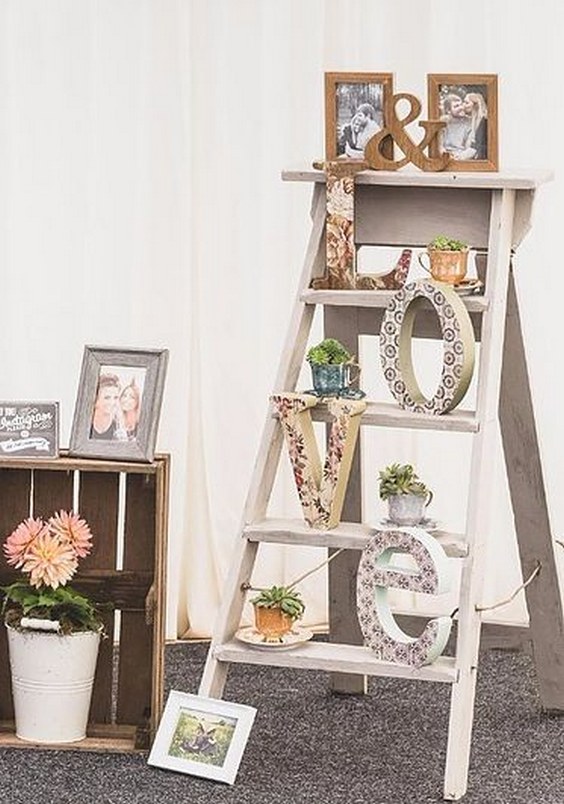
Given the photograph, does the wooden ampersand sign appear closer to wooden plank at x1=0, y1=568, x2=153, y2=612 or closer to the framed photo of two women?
the framed photo of two women

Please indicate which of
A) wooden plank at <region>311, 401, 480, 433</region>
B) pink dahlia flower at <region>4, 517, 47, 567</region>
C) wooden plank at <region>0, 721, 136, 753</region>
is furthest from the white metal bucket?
wooden plank at <region>311, 401, 480, 433</region>

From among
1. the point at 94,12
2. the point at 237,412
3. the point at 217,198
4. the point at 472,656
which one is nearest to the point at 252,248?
the point at 217,198

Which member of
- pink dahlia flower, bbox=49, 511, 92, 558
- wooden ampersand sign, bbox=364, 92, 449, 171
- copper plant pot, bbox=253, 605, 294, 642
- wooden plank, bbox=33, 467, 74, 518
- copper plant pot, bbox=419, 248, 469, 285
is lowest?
copper plant pot, bbox=253, 605, 294, 642

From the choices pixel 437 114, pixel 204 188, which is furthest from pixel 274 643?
pixel 204 188

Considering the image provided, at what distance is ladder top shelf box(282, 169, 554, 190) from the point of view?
2.94 m

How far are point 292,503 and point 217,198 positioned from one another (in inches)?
28.4

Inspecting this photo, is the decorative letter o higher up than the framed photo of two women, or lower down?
lower down

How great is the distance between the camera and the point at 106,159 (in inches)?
149

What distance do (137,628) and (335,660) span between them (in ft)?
1.44

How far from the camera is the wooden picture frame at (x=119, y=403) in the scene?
10.1 feet

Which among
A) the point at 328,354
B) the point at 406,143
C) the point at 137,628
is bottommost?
the point at 137,628

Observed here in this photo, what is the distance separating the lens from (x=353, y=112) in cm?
309

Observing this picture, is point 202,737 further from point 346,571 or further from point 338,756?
point 346,571

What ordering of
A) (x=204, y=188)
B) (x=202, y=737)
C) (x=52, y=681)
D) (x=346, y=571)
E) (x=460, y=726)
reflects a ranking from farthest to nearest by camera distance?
(x=204, y=188) < (x=346, y=571) < (x=52, y=681) < (x=202, y=737) < (x=460, y=726)
